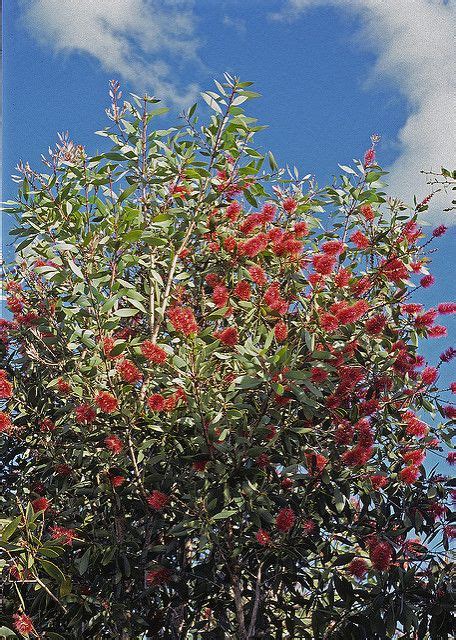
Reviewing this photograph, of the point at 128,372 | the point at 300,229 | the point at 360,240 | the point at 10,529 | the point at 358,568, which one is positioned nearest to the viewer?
the point at 10,529

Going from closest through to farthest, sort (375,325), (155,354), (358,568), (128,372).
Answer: (155,354) < (128,372) < (358,568) < (375,325)

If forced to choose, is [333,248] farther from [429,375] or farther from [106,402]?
[106,402]

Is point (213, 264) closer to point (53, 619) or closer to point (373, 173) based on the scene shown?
point (373, 173)

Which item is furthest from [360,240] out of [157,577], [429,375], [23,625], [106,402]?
[23,625]

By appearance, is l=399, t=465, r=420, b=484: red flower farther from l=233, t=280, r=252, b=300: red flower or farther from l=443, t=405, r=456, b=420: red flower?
l=233, t=280, r=252, b=300: red flower

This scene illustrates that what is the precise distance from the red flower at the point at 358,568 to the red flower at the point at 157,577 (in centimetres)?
66

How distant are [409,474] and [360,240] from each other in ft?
3.29

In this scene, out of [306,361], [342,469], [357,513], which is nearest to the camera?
[306,361]

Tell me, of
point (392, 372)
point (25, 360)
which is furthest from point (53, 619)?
point (392, 372)

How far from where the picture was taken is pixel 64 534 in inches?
106

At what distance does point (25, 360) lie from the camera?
11.4 feet

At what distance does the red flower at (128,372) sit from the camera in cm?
276

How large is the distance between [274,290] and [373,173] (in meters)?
0.90

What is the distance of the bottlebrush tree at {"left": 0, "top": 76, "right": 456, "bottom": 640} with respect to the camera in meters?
2.71
